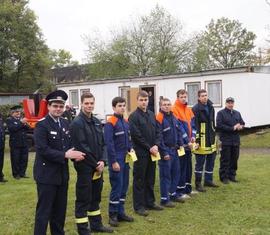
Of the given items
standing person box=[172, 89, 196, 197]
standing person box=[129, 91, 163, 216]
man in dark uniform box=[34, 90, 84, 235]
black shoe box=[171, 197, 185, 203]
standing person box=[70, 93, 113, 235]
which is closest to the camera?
man in dark uniform box=[34, 90, 84, 235]

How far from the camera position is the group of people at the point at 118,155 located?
217 inches

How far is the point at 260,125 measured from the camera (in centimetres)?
2061

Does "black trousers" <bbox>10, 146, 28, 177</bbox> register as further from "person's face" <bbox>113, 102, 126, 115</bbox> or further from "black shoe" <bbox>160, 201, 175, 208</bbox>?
"person's face" <bbox>113, 102, 126, 115</bbox>

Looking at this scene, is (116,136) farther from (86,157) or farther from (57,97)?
(57,97)

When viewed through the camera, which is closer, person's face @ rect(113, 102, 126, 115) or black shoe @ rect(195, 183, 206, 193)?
person's face @ rect(113, 102, 126, 115)

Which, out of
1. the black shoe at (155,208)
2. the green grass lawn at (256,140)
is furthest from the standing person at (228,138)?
the green grass lawn at (256,140)

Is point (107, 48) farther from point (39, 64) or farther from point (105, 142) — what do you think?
point (105, 142)

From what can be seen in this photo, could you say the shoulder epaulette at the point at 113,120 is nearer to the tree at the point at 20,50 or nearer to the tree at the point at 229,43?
the tree at the point at 20,50

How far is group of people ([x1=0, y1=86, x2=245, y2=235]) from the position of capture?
5508mm

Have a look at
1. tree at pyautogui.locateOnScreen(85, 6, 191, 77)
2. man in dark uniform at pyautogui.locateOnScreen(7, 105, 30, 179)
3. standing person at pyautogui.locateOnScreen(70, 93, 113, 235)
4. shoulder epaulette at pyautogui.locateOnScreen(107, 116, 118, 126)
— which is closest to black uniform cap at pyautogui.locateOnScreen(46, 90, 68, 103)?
standing person at pyautogui.locateOnScreen(70, 93, 113, 235)

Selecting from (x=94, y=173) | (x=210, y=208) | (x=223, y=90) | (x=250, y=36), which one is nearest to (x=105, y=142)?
(x=94, y=173)

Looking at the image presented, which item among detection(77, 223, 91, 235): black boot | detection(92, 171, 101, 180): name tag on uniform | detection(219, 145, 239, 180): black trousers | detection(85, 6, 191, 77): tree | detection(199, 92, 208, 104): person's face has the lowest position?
detection(77, 223, 91, 235): black boot

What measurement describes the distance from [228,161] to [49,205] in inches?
214

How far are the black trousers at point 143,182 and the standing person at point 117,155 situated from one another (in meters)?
0.28
